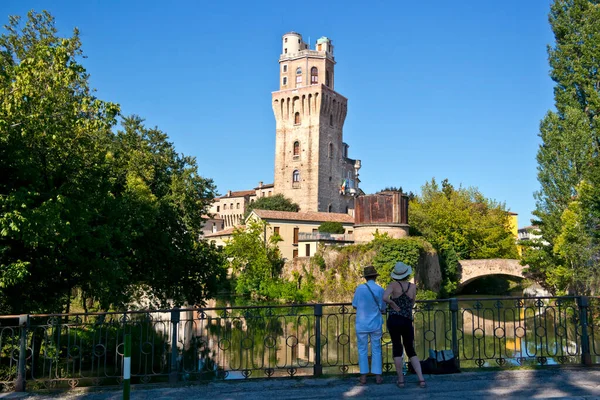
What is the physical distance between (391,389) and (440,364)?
1101mm

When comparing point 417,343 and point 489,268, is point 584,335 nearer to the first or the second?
point 417,343

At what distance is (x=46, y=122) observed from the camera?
35.0 ft

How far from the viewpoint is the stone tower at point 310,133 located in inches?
2680

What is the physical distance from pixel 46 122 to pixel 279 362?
956 cm

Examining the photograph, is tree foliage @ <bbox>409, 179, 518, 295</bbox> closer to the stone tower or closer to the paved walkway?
the stone tower

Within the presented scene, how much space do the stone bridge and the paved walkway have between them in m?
34.8

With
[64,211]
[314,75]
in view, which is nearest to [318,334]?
[64,211]

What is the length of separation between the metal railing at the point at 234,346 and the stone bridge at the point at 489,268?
568 inches

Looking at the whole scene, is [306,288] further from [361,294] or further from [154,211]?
[361,294]

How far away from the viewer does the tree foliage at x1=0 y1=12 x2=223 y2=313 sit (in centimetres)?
1012

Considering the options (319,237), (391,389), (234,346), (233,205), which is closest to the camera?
(391,389)

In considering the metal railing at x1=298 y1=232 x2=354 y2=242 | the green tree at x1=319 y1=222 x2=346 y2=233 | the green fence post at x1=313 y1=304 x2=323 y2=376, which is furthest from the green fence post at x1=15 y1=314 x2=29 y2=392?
the green tree at x1=319 y1=222 x2=346 y2=233

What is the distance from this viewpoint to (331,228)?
52.2 m

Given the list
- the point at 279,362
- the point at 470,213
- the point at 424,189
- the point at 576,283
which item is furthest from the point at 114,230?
the point at 424,189
